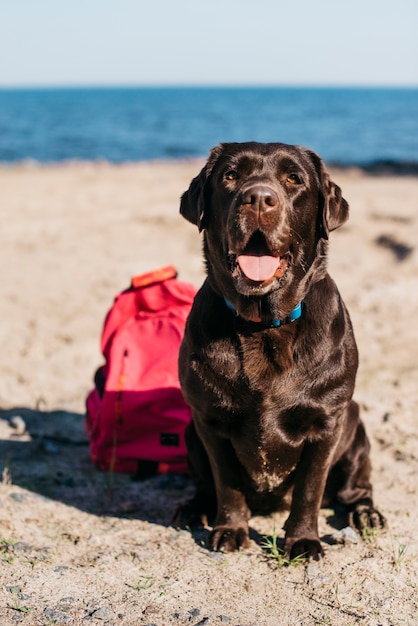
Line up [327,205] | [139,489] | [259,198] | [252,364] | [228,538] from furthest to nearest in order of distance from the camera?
[139,489], [228,538], [327,205], [252,364], [259,198]

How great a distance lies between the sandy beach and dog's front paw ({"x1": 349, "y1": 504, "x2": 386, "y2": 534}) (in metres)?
0.08

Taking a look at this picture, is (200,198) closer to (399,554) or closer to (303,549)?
(303,549)

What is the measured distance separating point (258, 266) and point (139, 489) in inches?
70.1

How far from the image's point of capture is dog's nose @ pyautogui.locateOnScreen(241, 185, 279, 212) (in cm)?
302

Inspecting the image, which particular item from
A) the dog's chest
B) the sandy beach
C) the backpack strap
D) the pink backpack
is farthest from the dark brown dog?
the backpack strap

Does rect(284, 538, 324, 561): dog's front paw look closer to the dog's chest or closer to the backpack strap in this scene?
the dog's chest

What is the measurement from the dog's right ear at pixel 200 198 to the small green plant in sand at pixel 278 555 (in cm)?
147

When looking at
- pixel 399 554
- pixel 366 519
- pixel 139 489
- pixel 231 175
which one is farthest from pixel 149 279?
pixel 399 554

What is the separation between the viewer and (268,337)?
3.30m

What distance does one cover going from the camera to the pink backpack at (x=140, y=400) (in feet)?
14.4

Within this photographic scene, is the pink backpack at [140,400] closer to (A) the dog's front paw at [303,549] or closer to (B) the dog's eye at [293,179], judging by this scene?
(A) the dog's front paw at [303,549]

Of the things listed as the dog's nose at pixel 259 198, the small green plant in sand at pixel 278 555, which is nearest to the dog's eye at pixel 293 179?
the dog's nose at pixel 259 198

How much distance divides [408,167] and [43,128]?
32054 millimetres

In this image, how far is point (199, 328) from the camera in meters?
3.37
